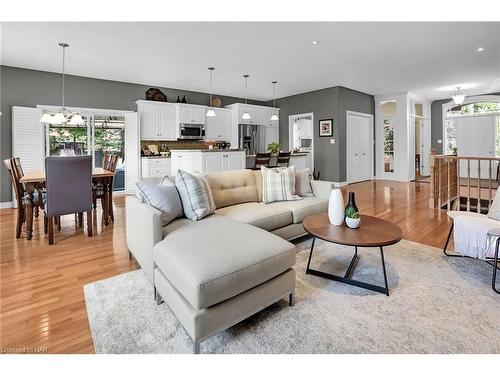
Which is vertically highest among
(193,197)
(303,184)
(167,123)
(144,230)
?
(167,123)

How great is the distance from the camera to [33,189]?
3426mm

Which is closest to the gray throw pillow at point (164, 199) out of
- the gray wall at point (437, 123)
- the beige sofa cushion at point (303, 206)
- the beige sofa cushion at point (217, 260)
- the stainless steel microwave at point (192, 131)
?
the beige sofa cushion at point (217, 260)

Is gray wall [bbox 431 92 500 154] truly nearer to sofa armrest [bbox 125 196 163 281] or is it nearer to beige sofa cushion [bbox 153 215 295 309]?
beige sofa cushion [bbox 153 215 295 309]

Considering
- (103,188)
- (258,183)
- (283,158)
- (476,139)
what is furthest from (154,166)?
(476,139)

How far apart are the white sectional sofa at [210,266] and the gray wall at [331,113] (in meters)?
5.40

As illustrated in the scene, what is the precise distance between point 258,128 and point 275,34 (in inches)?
184

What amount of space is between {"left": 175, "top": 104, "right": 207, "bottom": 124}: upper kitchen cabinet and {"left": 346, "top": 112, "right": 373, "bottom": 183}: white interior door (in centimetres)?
387

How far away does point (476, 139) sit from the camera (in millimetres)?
8867

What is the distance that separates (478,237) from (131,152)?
6345 millimetres

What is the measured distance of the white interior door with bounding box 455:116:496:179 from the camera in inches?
338

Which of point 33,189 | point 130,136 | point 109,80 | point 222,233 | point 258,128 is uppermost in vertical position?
point 109,80

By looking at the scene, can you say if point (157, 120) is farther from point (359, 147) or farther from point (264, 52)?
point (359, 147)
